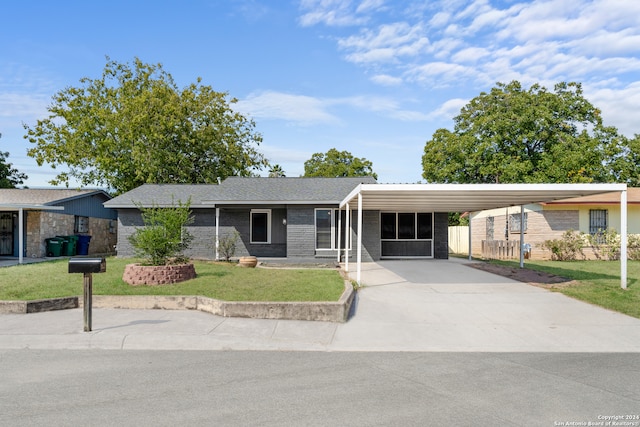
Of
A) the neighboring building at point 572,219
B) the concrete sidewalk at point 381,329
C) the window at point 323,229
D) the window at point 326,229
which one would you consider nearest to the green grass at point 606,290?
the concrete sidewalk at point 381,329

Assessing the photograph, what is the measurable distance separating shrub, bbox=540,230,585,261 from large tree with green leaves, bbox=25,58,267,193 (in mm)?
21733

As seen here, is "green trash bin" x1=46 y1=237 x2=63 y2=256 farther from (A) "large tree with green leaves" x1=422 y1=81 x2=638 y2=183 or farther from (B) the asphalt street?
(A) "large tree with green leaves" x1=422 y1=81 x2=638 y2=183

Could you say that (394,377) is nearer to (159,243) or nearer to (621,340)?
(621,340)

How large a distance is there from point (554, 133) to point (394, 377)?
32058 millimetres

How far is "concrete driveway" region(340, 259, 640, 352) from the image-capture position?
23.4 ft

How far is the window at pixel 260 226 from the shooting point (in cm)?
1984

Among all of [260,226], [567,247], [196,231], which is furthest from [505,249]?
Result: [196,231]

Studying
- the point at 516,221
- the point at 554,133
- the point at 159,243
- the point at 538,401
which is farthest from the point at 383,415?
the point at 554,133

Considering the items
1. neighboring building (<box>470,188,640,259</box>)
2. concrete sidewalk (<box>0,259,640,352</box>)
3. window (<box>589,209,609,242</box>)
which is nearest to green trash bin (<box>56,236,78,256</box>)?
concrete sidewalk (<box>0,259,640,352</box>)

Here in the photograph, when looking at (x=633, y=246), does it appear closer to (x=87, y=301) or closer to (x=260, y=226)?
(x=260, y=226)

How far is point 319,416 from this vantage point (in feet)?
13.9

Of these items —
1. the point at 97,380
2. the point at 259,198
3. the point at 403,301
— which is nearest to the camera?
the point at 97,380

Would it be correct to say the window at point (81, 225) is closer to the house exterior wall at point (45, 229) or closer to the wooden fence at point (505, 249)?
the house exterior wall at point (45, 229)

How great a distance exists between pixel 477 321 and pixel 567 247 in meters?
16.4
